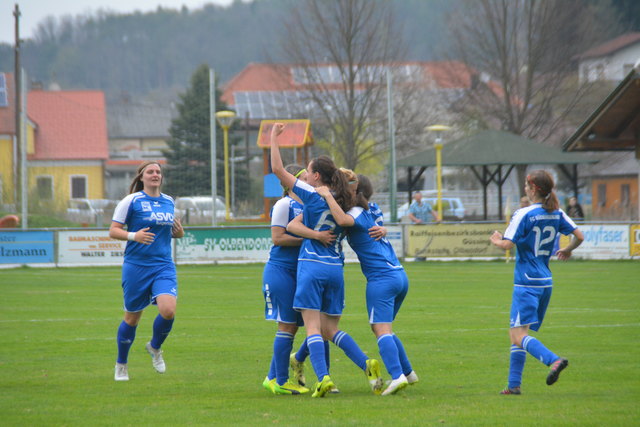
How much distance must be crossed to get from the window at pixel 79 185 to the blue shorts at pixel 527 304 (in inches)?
1702

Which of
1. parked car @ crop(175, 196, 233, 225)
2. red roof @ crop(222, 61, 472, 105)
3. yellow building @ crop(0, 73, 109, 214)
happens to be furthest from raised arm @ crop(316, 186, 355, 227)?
red roof @ crop(222, 61, 472, 105)

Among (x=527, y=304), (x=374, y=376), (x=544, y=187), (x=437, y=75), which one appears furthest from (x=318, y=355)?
(x=437, y=75)

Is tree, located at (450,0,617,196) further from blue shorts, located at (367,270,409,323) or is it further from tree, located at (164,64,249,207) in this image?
blue shorts, located at (367,270,409,323)

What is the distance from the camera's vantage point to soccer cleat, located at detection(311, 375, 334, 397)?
758cm

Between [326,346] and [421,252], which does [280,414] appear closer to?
[326,346]

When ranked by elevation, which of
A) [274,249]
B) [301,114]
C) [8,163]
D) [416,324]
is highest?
[301,114]

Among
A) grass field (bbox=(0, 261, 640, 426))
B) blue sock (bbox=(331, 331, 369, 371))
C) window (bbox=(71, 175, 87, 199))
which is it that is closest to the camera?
grass field (bbox=(0, 261, 640, 426))

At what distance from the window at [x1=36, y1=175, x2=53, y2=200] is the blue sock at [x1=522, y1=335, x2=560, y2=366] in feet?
93.9

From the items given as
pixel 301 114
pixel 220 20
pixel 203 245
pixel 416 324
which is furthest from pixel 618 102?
pixel 220 20

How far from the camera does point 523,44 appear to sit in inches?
1725

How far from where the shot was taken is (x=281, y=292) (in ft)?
26.0

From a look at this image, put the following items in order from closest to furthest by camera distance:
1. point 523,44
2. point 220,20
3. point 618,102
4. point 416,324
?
1. point 416,324
2. point 618,102
3. point 523,44
4. point 220,20

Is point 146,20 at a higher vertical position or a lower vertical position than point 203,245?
higher

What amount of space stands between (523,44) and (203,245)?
2321 cm
